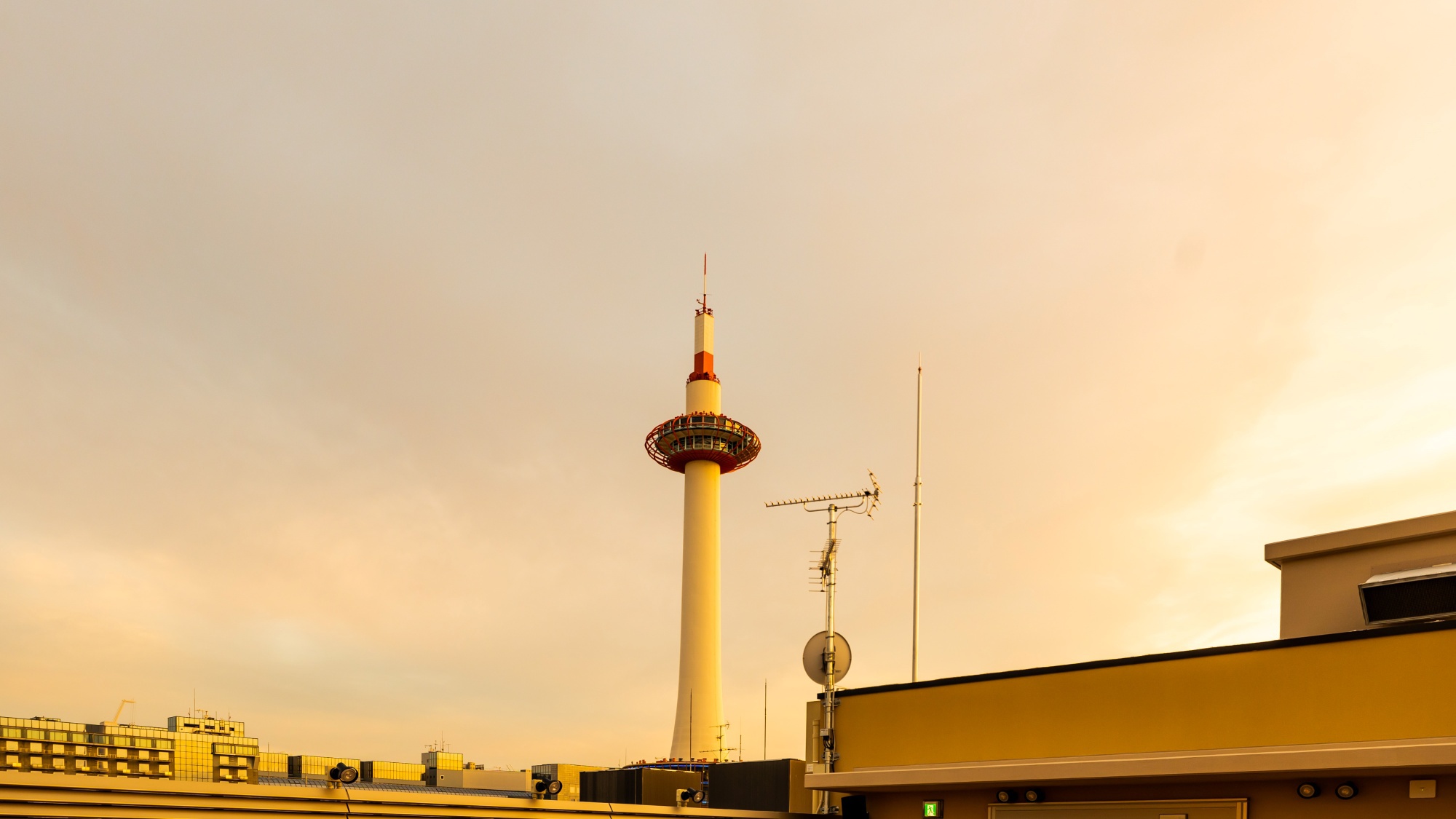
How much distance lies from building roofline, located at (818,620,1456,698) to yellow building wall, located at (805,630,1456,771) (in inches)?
1.4

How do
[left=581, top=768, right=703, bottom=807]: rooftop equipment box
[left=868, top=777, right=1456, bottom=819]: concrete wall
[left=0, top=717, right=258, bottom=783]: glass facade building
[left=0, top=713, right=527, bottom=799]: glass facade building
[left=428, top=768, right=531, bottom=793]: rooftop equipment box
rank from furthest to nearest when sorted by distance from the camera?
1. [left=428, top=768, right=531, bottom=793]: rooftop equipment box
2. [left=0, top=717, right=258, bottom=783]: glass facade building
3. [left=0, top=713, right=527, bottom=799]: glass facade building
4. [left=581, top=768, right=703, bottom=807]: rooftop equipment box
5. [left=868, top=777, right=1456, bottom=819]: concrete wall

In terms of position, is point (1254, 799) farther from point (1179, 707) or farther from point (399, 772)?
point (399, 772)

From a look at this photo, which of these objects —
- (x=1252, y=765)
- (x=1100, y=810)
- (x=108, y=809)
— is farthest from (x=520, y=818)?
(x=1252, y=765)

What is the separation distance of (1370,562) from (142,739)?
44.3 metres

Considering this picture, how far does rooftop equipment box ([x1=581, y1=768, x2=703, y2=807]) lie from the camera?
56.6 feet

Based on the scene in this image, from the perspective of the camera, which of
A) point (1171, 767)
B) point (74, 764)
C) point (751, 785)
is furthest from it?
point (74, 764)

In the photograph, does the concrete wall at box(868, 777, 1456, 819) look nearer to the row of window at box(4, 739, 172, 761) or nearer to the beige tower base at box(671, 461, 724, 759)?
the row of window at box(4, 739, 172, 761)

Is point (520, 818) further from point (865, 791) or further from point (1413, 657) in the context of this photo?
point (1413, 657)

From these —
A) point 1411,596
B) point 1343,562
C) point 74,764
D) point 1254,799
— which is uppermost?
point 1343,562

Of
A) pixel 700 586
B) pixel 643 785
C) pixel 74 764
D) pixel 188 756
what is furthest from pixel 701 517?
pixel 643 785

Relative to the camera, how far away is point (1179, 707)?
10227mm

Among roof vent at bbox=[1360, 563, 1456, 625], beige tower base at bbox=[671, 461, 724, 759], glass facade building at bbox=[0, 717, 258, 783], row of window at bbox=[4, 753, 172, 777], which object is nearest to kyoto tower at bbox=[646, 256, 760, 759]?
beige tower base at bbox=[671, 461, 724, 759]

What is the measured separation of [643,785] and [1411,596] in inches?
457

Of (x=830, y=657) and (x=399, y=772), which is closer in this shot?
(x=830, y=657)
